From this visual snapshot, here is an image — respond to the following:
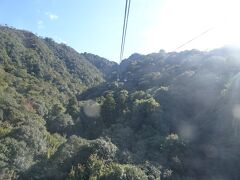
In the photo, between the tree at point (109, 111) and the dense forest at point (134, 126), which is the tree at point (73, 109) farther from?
the tree at point (109, 111)

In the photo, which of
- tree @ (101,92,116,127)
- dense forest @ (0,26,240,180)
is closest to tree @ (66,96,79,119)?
dense forest @ (0,26,240,180)

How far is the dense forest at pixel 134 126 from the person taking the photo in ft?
109

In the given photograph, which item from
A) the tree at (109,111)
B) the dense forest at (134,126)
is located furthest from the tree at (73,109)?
the tree at (109,111)

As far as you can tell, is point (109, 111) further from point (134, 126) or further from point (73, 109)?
point (134, 126)

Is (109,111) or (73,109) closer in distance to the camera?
(109,111)

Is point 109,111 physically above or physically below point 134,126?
above

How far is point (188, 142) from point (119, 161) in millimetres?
9225

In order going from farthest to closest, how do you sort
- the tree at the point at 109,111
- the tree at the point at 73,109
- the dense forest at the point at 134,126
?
the tree at the point at 73,109, the tree at the point at 109,111, the dense forest at the point at 134,126

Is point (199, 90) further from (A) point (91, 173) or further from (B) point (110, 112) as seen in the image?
(A) point (91, 173)

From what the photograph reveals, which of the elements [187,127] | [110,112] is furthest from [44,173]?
[110,112]

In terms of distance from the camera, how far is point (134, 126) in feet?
155

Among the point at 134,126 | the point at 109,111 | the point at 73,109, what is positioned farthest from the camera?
the point at 73,109

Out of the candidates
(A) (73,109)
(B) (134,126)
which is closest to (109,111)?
(A) (73,109)

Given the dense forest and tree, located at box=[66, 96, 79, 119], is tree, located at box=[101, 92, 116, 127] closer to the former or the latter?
the dense forest
